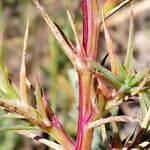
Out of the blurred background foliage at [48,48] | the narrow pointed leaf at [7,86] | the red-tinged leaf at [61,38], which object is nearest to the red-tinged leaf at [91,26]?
the red-tinged leaf at [61,38]

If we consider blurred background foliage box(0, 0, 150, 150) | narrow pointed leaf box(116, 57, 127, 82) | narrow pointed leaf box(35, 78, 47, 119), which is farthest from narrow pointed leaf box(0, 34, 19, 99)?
blurred background foliage box(0, 0, 150, 150)

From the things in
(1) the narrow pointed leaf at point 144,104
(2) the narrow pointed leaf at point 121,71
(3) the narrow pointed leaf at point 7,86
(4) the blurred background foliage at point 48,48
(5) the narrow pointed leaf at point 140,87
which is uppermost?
(4) the blurred background foliage at point 48,48

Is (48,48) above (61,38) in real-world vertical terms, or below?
above

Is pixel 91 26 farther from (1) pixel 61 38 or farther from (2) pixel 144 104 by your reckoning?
(2) pixel 144 104

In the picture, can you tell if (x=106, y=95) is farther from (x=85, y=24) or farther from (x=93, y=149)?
(x=93, y=149)

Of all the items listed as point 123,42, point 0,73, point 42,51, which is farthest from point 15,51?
point 0,73

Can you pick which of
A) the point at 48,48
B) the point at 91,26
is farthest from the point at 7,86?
the point at 48,48

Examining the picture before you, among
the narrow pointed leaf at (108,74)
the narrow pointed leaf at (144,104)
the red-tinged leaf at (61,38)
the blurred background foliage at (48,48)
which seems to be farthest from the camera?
the blurred background foliage at (48,48)

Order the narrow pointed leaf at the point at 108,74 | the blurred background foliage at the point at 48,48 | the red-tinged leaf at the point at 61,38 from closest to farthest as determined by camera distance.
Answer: the narrow pointed leaf at the point at 108,74
the red-tinged leaf at the point at 61,38
the blurred background foliage at the point at 48,48

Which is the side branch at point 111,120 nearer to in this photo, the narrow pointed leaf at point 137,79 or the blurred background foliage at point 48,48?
the narrow pointed leaf at point 137,79
